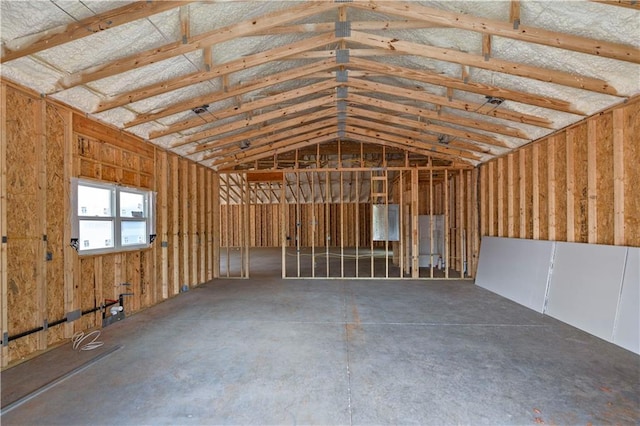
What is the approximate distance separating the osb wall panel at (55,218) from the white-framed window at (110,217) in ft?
0.52

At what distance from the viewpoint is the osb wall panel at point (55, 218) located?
4.03 meters

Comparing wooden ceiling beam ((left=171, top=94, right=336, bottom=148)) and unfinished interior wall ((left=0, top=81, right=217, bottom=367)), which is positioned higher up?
wooden ceiling beam ((left=171, top=94, right=336, bottom=148))

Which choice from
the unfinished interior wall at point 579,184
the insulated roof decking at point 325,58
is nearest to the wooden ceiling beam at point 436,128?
the insulated roof decking at point 325,58

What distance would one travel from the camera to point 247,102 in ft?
19.7

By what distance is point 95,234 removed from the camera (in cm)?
466

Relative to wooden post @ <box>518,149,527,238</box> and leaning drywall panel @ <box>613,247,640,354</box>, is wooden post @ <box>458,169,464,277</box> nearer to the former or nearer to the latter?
wooden post @ <box>518,149,527,238</box>

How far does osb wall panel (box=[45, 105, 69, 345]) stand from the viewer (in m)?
4.03

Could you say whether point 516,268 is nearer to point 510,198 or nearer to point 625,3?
point 510,198

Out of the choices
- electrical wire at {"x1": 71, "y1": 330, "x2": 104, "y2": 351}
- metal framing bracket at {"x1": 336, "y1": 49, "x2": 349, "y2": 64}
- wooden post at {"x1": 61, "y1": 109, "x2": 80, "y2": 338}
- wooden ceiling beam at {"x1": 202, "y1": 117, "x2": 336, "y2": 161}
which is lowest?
electrical wire at {"x1": 71, "y1": 330, "x2": 104, "y2": 351}

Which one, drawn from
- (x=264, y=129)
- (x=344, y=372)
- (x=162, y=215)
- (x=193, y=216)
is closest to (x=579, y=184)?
(x=344, y=372)

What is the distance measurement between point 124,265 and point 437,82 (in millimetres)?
5892

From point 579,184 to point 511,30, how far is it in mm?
2920

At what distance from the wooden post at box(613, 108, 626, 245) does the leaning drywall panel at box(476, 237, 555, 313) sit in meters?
1.26

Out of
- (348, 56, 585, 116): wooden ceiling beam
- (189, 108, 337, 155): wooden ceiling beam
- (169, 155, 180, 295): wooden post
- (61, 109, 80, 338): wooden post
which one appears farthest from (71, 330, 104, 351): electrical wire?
(348, 56, 585, 116): wooden ceiling beam
